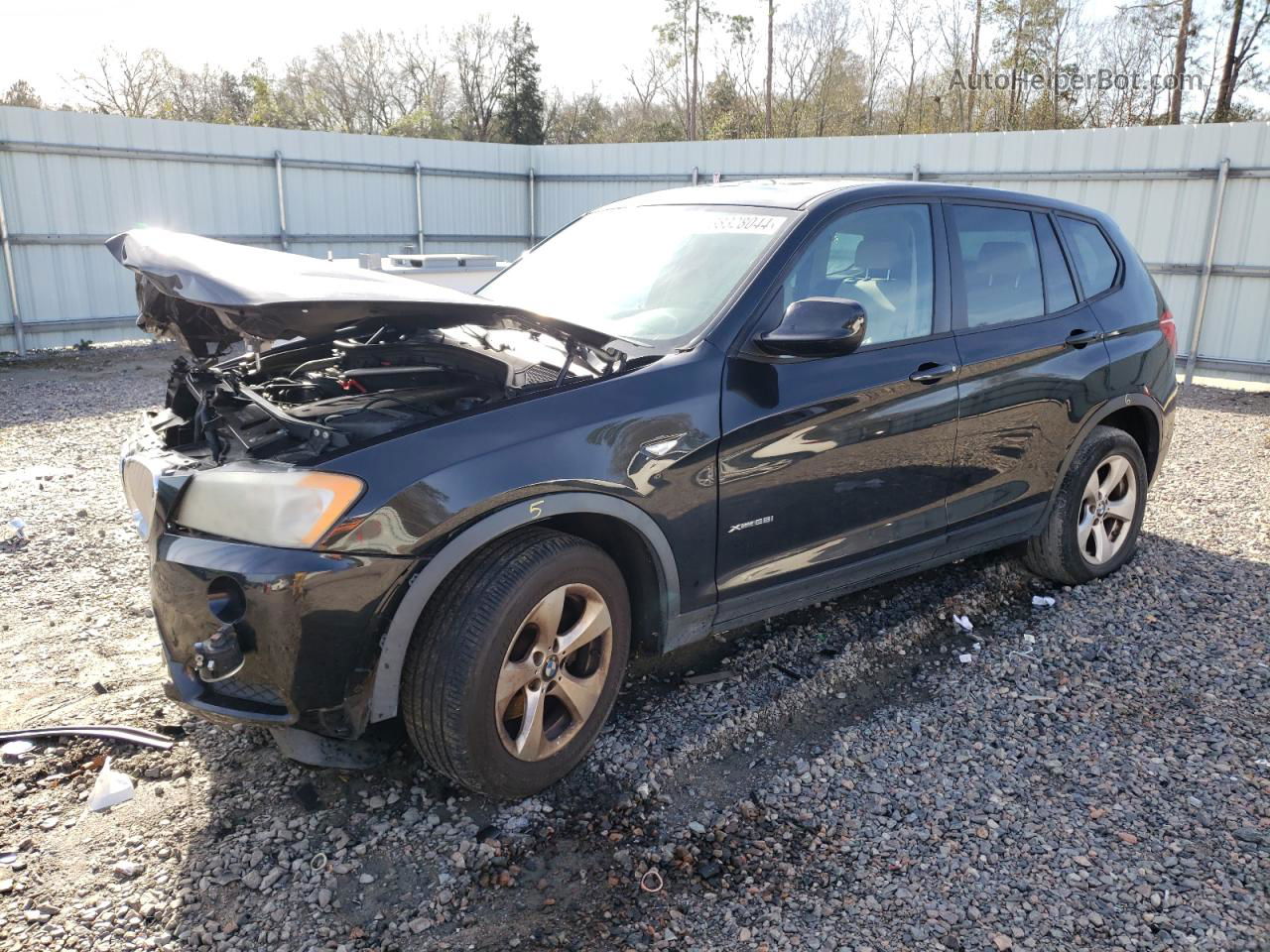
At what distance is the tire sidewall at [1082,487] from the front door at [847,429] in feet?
3.27

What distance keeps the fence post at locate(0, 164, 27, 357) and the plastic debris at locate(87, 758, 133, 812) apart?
1111cm

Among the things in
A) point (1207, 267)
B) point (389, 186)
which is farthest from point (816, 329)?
point (389, 186)

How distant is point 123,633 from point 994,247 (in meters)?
4.05

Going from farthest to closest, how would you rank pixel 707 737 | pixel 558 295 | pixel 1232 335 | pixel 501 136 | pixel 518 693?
pixel 501 136 → pixel 1232 335 → pixel 558 295 → pixel 707 737 → pixel 518 693

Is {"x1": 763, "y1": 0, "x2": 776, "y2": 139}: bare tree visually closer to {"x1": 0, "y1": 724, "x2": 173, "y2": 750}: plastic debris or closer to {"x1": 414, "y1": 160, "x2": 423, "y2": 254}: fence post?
{"x1": 414, "y1": 160, "x2": 423, "y2": 254}: fence post

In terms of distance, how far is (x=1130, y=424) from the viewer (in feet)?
16.0

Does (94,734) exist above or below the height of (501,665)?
below

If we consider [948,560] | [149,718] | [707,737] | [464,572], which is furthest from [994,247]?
[149,718]

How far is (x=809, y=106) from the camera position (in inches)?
1276

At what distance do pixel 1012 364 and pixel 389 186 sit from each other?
13208 mm

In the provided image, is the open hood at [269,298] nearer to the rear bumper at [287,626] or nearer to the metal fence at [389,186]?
the rear bumper at [287,626]

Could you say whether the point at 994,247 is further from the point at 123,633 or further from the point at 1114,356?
the point at 123,633

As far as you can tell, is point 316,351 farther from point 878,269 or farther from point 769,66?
point 769,66

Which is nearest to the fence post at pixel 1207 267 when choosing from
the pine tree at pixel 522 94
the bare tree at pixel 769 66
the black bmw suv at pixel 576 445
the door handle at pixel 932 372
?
the black bmw suv at pixel 576 445
